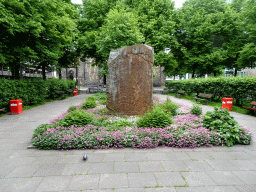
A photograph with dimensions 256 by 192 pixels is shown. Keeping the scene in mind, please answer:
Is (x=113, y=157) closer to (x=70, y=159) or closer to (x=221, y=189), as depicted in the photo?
(x=70, y=159)

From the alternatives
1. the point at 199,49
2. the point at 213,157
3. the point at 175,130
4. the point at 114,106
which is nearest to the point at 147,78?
the point at 114,106

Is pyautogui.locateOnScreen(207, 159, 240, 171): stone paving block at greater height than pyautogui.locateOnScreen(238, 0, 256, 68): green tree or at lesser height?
lesser

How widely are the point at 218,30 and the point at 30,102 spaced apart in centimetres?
2090

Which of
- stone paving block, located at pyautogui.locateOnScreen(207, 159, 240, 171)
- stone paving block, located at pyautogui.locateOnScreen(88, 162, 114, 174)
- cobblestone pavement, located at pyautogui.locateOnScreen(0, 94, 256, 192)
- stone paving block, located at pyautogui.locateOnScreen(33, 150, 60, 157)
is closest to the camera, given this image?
cobblestone pavement, located at pyautogui.locateOnScreen(0, 94, 256, 192)

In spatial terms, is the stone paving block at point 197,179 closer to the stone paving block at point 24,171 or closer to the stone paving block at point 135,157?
the stone paving block at point 135,157

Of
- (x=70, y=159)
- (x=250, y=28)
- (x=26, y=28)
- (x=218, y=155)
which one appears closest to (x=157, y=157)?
(x=218, y=155)

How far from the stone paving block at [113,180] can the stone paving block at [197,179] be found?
1.20 metres

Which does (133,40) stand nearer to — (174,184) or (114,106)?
(114,106)

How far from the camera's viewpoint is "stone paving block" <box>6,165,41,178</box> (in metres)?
3.11

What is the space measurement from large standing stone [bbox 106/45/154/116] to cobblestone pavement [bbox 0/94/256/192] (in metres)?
A: 2.91

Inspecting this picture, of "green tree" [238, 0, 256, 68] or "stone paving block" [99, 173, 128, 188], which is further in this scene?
"green tree" [238, 0, 256, 68]

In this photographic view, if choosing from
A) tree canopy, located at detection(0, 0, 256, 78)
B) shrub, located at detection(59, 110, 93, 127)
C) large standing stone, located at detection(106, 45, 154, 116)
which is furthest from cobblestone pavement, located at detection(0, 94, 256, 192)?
tree canopy, located at detection(0, 0, 256, 78)

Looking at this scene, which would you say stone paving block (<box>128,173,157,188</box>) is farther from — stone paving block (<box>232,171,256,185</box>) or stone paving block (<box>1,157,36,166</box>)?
stone paving block (<box>1,157,36,166</box>)

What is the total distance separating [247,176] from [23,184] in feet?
14.2
